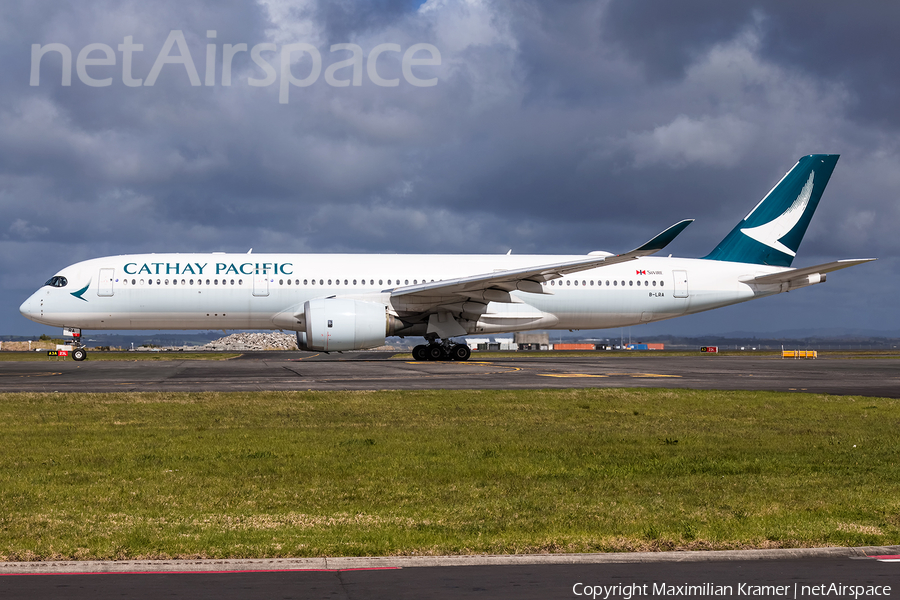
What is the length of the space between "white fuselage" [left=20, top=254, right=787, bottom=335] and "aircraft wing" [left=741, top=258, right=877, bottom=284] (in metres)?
5.71

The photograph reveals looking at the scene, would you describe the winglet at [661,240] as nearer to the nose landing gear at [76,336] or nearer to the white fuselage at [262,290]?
the white fuselage at [262,290]

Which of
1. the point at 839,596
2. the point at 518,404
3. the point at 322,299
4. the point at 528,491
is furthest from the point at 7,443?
the point at 322,299

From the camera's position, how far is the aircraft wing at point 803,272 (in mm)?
29766

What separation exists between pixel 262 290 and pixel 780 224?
2351 cm

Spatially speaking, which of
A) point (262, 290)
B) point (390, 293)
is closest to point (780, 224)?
point (390, 293)

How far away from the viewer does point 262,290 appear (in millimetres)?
29844

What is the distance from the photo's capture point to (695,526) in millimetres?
6320

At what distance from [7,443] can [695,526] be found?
915 centimetres

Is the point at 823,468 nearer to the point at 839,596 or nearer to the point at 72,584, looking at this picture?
the point at 839,596

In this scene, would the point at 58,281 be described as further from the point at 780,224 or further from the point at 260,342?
the point at 260,342

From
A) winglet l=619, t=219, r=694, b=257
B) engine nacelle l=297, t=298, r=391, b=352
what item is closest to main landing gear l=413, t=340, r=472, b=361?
engine nacelle l=297, t=298, r=391, b=352

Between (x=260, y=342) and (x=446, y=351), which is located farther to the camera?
(x=260, y=342)

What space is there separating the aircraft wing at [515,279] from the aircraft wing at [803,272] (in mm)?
7800

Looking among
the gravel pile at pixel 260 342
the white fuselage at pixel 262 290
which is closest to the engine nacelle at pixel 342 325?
the white fuselage at pixel 262 290
